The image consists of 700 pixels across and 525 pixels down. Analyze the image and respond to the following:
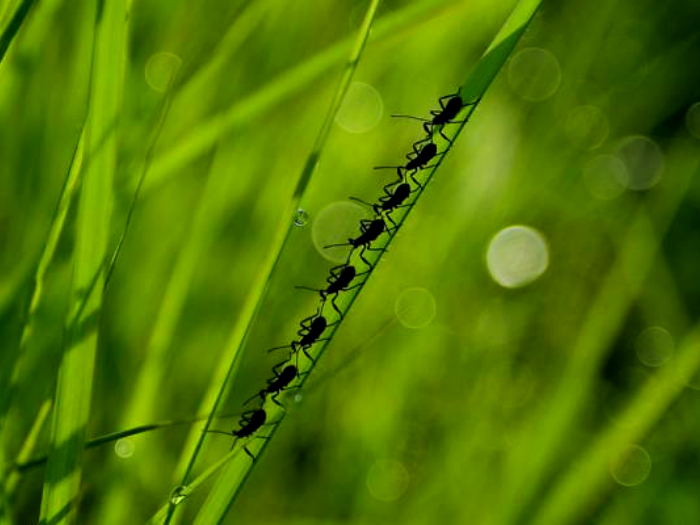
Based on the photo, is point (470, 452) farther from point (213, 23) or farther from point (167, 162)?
point (213, 23)

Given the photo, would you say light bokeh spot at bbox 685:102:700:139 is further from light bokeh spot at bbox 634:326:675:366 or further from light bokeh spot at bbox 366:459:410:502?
light bokeh spot at bbox 366:459:410:502

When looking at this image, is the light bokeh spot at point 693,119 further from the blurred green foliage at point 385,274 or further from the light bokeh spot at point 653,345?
the light bokeh spot at point 653,345

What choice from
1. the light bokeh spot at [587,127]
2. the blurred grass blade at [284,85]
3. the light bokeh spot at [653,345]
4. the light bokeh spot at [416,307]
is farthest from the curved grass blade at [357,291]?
the light bokeh spot at [653,345]

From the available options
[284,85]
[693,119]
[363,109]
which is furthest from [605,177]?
[284,85]

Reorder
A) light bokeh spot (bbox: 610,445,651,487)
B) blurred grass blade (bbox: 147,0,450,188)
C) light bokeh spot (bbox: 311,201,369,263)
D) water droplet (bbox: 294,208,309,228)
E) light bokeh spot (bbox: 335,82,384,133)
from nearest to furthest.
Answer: water droplet (bbox: 294,208,309,228) → blurred grass blade (bbox: 147,0,450,188) → light bokeh spot (bbox: 610,445,651,487) → light bokeh spot (bbox: 311,201,369,263) → light bokeh spot (bbox: 335,82,384,133)

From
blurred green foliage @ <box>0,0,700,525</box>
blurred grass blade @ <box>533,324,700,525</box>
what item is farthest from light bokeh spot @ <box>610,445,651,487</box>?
blurred grass blade @ <box>533,324,700,525</box>
